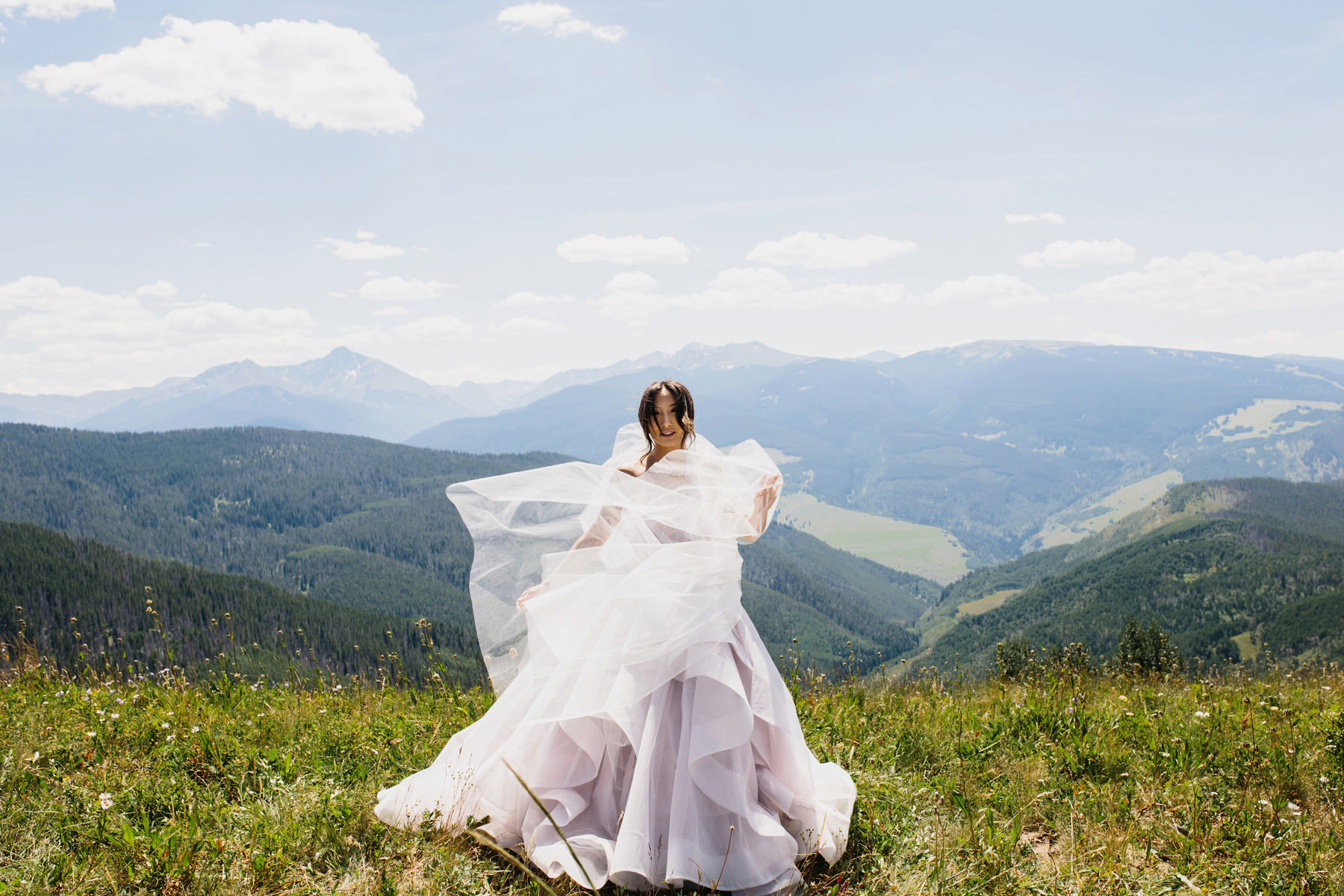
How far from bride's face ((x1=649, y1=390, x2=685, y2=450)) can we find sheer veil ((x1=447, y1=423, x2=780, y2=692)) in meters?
0.13

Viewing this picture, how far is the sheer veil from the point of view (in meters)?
4.16

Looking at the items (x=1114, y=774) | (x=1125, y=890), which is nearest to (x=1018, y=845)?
(x=1125, y=890)

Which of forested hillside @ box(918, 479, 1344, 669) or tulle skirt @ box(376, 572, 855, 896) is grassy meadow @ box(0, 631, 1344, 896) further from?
forested hillside @ box(918, 479, 1344, 669)


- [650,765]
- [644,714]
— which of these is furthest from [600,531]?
[650,765]

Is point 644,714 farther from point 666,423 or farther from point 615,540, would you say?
point 666,423

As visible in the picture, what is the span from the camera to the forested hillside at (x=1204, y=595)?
10412 centimetres

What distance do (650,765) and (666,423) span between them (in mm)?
2221

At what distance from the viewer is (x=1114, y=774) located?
4.79 m

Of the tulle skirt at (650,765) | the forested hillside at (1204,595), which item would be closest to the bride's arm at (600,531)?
the tulle skirt at (650,765)

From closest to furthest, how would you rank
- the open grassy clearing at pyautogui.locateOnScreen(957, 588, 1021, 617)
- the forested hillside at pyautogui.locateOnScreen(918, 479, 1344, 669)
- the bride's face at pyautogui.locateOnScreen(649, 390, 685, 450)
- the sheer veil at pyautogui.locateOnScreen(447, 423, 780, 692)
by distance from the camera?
the sheer veil at pyautogui.locateOnScreen(447, 423, 780, 692), the bride's face at pyautogui.locateOnScreen(649, 390, 685, 450), the forested hillside at pyautogui.locateOnScreen(918, 479, 1344, 669), the open grassy clearing at pyautogui.locateOnScreen(957, 588, 1021, 617)

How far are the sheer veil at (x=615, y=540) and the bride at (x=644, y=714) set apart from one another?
0.04 feet

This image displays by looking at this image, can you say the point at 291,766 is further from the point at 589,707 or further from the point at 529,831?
the point at 589,707

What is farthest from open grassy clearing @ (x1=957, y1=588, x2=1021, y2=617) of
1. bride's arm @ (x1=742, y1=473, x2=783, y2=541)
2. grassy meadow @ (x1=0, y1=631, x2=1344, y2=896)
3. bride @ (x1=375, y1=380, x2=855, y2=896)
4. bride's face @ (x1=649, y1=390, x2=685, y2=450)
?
bride @ (x1=375, y1=380, x2=855, y2=896)

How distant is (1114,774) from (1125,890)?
4.89 ft
